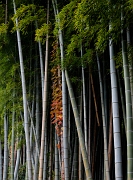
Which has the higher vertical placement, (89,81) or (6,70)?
(6,70)

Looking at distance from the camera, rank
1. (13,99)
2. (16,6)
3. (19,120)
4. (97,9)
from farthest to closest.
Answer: (19,120)
(13,99)
(16,6)
(97,9)

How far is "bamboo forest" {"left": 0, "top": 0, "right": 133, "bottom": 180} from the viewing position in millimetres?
2848

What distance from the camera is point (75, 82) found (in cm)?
423

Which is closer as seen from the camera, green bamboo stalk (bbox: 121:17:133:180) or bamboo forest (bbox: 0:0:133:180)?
green bamboo stalk (bbox: 121:17:133:180)

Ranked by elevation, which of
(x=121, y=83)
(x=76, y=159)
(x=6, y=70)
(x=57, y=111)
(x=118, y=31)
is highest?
(x=6, y=70)

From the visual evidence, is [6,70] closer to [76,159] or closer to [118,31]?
[76,159]

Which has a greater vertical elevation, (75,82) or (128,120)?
(75,82)

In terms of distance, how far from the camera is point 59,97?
4426 millimetres

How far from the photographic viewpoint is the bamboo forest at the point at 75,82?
2848mm

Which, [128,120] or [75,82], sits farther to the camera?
[75,82]

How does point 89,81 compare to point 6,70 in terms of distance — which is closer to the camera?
point 89,81

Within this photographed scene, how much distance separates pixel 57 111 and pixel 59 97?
0.21 metres

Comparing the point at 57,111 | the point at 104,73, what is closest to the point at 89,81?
the point at 104,73

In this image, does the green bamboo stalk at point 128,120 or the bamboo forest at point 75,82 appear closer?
the green bamboo stalk at point 128,120
